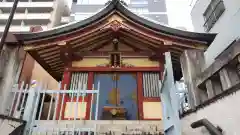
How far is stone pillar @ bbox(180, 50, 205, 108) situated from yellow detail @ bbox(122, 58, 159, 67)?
3704 millimetres

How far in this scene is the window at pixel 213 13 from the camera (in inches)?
365

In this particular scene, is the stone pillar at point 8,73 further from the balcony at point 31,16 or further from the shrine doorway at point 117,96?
the balcony at point 31,16

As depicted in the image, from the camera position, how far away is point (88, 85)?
7555 millimetres

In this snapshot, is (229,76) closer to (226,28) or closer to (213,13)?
(226,28)

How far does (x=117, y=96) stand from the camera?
7.38m

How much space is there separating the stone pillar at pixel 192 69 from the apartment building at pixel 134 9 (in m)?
31.5

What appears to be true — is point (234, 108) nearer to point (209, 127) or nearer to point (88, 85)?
point (209, 127)

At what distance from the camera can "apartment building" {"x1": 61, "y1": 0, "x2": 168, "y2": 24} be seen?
1383 inches

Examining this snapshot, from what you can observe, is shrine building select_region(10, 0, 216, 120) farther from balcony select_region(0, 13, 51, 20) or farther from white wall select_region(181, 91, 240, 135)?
balcony select_region(0, 13, 51, 20)

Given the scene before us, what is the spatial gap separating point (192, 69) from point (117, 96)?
393 centimetres

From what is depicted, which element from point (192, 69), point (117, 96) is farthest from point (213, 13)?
point (192, 69)

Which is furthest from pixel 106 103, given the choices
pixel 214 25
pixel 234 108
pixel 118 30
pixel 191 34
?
pixel 214 25

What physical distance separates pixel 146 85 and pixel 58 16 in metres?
34.6

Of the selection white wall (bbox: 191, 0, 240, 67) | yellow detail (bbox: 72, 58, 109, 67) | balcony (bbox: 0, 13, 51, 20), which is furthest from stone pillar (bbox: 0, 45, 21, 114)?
balcony (bbox: 0, 13, 51, 20)
